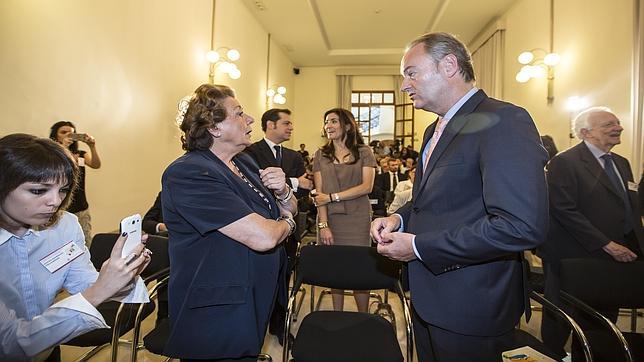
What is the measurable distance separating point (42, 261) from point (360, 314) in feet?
5.00

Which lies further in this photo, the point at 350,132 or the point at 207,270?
the point at 350,132

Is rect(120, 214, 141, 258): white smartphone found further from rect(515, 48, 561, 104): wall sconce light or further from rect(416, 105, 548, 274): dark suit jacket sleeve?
rect(515, 48, 561, 104): wall sconce light

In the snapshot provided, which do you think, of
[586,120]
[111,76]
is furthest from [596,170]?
[111,76]

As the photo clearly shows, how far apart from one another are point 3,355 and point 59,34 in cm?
296

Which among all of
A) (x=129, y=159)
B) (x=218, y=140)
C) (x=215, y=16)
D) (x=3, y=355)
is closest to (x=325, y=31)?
(x=215, y=16)

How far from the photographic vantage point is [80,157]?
3.11 m

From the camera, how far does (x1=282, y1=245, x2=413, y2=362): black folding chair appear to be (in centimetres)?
176

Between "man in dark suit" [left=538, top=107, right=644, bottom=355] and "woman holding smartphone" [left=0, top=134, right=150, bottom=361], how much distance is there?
2.50 metres

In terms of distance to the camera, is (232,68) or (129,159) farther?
(232,68)

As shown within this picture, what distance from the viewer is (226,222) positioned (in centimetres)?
126

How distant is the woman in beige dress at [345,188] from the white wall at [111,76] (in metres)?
2.18

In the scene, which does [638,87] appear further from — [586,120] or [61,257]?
[61,257]

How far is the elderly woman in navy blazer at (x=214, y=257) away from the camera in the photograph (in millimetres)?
1278

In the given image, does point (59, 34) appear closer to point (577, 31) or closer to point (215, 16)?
point (215, 16)
